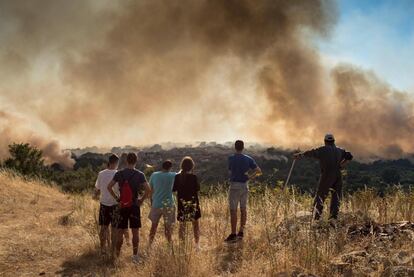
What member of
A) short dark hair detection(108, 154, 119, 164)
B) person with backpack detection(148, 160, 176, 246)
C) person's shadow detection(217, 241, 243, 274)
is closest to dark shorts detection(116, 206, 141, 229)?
person with backpack detection(148, 160, 176, 246)

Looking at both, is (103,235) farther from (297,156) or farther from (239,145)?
(297,156)

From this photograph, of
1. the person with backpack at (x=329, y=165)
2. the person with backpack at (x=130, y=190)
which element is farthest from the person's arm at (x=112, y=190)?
the person with backpack at (x=329, y=165)

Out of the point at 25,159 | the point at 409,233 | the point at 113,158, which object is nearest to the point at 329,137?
the point at 409,233

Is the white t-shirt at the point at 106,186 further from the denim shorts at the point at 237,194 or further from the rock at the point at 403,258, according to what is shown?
the rock at the point at 403,258

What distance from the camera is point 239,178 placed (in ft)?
32.7

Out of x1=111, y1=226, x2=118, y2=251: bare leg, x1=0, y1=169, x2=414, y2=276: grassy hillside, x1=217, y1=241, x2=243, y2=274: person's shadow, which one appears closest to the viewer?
x1=0, y1=169, x2=414, y2=276: grassy hillside

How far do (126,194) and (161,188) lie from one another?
83cm

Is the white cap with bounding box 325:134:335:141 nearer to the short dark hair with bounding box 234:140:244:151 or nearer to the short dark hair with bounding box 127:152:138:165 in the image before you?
the short dark hair with bounding box 234:140:244:151

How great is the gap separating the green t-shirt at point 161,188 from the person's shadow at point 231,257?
1.50 metres

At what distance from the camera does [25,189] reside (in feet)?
64.3

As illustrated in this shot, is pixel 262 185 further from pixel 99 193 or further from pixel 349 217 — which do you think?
pixel 99 193

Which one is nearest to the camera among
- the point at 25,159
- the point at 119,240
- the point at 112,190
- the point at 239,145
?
the point at 112,190

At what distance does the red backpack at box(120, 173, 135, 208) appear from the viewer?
859 cm

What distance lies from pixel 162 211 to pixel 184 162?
1092 mm
